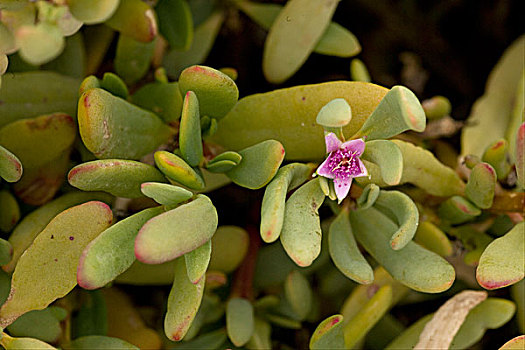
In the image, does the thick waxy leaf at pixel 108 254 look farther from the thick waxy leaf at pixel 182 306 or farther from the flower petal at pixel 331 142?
the flower petal at pixel 331 142

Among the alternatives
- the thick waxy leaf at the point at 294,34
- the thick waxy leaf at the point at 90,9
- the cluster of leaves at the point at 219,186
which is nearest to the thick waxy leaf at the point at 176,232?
the cluster of leaves at the point at 219,186

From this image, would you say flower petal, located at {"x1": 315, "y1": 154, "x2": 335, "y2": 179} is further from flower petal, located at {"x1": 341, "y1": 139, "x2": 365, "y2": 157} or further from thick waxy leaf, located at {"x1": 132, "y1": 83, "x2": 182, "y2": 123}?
thick waxy leaf, located at {"x1": 132, "y1": 83, "x2": 182, "y2": 123}

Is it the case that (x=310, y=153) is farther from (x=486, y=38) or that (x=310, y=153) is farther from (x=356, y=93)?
(x=486, y=38)

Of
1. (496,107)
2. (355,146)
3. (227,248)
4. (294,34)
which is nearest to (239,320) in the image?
(227,248)

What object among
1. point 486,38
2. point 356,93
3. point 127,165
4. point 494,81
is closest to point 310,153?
point 356,93

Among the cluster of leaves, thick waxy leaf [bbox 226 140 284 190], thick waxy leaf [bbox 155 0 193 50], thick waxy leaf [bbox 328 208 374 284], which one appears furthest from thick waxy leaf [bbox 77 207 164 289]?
thick waxy leaf [bbox 155 0 193 50]

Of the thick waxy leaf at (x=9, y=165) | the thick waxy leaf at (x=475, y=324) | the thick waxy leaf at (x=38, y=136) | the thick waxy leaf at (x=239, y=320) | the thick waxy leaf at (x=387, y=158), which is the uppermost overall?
the thick waxy leaf at (x=387, y=158)
